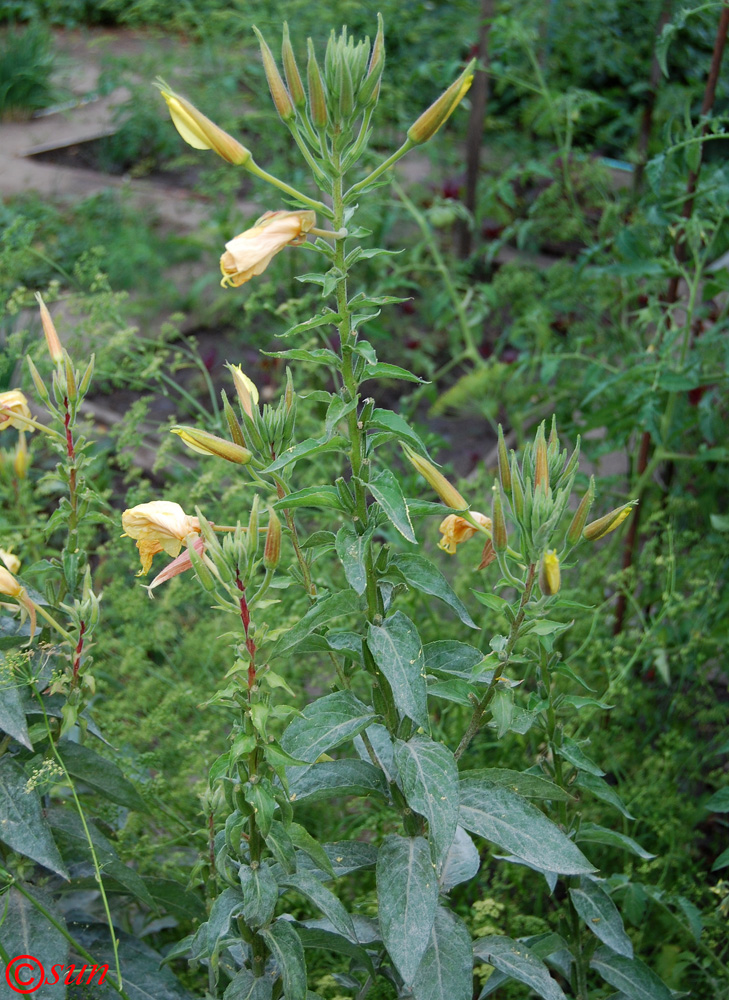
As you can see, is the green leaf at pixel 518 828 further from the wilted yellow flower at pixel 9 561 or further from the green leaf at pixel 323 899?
the wilted yellow flower at pixel 9 561

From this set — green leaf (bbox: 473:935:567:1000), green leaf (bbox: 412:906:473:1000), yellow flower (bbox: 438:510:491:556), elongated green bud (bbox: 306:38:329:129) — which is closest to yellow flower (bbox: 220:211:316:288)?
elongated green bud (bbox: 306:38:329:129)

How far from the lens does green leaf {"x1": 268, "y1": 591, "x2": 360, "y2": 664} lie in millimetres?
1141

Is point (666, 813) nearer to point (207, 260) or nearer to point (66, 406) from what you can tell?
point (66, 406)

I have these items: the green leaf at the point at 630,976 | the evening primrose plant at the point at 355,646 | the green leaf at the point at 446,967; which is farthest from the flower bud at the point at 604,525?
the green leaf at the point at 630,976

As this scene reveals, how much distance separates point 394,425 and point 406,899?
0.62 meters

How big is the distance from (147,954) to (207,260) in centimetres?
392

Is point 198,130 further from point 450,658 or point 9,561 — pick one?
point 450,658

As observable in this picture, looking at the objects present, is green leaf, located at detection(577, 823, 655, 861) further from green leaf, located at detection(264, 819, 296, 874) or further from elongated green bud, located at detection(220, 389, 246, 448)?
elongated green bud, located at detection(220, 389, 246, 448)

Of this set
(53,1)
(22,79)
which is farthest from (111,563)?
(53,1)

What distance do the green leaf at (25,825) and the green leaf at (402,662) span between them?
1.76 ft

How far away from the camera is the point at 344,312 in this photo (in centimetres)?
111

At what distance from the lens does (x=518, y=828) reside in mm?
1188

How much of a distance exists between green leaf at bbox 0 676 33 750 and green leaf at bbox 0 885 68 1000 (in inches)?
11.1

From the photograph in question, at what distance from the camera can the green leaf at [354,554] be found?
110 centimetres
